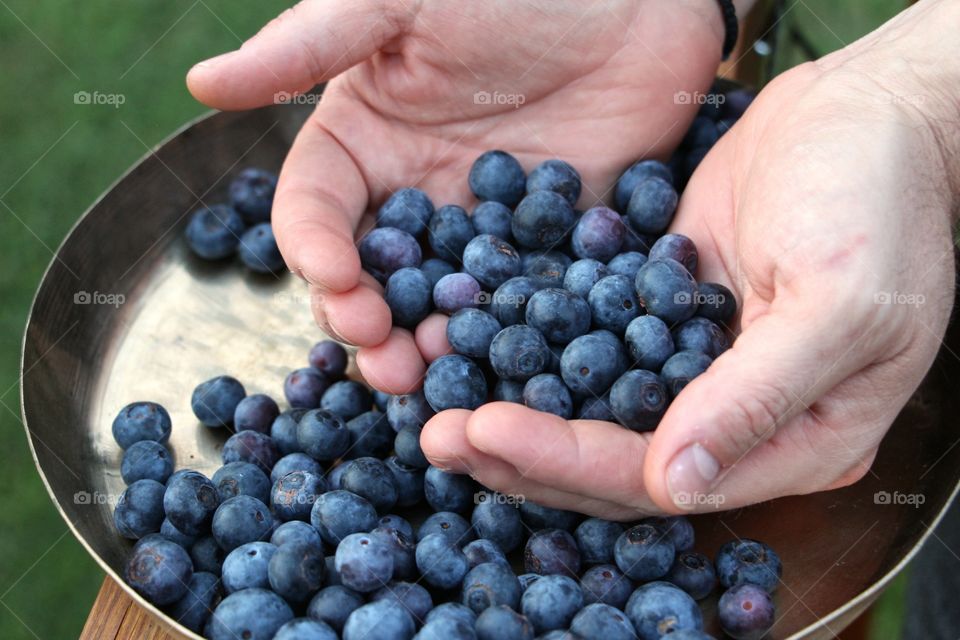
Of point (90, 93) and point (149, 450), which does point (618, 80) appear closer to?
point (149, 450)

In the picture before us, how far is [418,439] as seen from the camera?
1.77 m

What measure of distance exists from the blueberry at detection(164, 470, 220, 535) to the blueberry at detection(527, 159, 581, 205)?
1.02 meters

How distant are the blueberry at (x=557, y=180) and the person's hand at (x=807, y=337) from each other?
45cm

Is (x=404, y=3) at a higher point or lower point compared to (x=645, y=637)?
higher

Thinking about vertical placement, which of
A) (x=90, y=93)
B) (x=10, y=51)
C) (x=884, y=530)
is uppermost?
(x=10, y=51)

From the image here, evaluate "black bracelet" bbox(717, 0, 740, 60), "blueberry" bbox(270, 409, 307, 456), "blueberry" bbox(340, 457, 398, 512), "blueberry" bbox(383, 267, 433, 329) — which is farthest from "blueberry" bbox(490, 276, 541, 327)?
"black bracelet" bbox(717, 0, 740, 60)

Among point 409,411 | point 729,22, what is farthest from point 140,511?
point 729,22

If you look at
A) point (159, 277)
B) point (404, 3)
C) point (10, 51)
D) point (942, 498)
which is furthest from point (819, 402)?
point (10, 51)

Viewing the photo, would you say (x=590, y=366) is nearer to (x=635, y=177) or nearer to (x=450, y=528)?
(x=450, y=528)

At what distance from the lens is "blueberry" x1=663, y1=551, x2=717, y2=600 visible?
155cm

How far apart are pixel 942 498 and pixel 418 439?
972 millimetres

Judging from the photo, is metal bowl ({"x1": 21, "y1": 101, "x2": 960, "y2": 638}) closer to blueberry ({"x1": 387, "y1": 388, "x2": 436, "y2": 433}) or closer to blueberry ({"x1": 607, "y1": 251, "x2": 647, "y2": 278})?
blueberry ({"x1": 387, "y1": 388, "x2": 436, "y2": 433})

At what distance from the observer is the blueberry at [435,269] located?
1987 millimetres

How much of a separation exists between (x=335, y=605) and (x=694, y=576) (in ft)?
2.06
